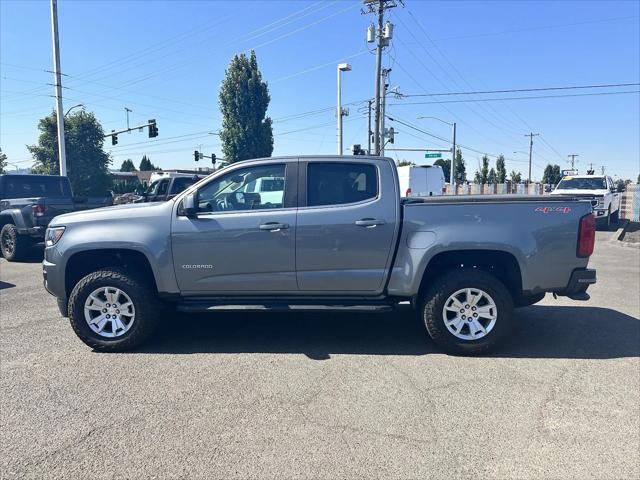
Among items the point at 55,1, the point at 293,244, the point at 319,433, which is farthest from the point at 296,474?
the point at 55,1

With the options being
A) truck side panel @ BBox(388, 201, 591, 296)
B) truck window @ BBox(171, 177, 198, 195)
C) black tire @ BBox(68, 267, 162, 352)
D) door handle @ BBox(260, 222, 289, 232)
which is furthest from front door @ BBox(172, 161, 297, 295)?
truck window @ BBox(171, 177, 198, 195)

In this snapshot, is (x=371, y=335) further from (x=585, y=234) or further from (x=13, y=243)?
(x=13, y=243)

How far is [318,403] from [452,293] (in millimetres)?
1773

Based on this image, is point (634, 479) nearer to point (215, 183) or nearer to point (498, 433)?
point (498, 433)

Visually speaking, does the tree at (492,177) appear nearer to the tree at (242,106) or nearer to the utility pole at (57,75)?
the tree at (242,106)

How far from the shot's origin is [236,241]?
4.73m

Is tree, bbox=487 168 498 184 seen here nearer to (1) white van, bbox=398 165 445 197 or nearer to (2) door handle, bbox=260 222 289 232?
(1) white van, bbox=398 165 445 197

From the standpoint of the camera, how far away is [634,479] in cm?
278

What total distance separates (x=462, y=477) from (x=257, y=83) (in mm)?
32334

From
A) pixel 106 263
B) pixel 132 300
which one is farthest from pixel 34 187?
pixel 132 300

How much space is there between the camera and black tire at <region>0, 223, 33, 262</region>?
10789 mm

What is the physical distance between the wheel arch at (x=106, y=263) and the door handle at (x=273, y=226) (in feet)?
4.11

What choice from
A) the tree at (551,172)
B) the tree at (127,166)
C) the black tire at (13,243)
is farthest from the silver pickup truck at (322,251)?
the tree at (127,166)

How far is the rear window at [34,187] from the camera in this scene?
11734 millimetres
